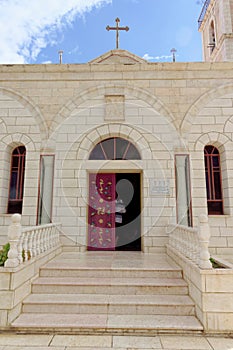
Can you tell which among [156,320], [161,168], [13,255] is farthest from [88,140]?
[156,320]

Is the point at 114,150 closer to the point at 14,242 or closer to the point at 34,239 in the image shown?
the point at 34,239

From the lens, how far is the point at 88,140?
6898 millimetres

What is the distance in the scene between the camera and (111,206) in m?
7.00

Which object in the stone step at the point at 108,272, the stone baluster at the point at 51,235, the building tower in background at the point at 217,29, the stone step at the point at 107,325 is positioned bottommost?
the stone step at the point at 107,325

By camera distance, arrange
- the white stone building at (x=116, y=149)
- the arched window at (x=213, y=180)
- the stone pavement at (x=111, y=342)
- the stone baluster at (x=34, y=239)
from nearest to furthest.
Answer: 1. the stone pavement at (x=111, y=342)
2. the stone baluster at (x=34, y=239)
3. the white stone building at (x=116, y=149)
4. the arched window at (x=213, y=180)

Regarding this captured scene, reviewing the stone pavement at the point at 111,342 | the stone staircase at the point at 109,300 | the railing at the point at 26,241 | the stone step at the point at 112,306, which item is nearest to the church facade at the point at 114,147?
the railing at the point at 26,241

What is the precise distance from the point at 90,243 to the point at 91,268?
2.18 metres

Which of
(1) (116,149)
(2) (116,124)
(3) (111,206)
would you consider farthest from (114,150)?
(3) (111,206)

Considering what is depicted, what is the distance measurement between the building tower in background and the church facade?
4654 mm

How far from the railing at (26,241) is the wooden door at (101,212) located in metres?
1.31

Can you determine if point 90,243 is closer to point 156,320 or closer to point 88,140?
point 88,140

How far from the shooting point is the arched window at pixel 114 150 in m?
7.00

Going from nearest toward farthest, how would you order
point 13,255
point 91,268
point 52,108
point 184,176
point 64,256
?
point 13,255
point 91,268
point 64,256
point 184,176
point 52,108

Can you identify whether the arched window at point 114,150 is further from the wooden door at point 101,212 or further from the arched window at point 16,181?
the arched window at point 16,181
